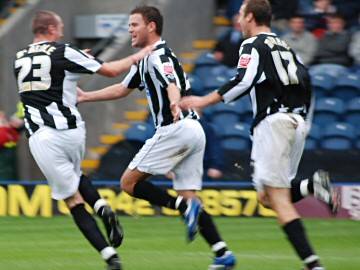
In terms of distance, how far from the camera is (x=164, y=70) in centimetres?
880

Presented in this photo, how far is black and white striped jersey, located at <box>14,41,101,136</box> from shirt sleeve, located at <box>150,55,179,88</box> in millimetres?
481

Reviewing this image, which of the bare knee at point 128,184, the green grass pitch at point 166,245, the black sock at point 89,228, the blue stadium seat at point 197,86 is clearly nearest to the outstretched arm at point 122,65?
the bare knee at point 128,184

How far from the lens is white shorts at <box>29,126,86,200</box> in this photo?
870 centimetres

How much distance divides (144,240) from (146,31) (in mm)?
3154

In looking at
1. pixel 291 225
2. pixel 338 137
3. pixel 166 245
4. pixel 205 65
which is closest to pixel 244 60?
pixel 291 225

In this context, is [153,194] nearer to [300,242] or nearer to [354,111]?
[300,242]

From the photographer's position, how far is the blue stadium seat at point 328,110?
15.2m

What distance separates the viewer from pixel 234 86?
804 cm

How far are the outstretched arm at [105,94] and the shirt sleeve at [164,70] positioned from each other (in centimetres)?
62

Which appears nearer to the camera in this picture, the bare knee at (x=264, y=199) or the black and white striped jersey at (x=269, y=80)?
the black and white striped jersey at (x=269, y=80)

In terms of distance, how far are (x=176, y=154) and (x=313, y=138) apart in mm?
6182

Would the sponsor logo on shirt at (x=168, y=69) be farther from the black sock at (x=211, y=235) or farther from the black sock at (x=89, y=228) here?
the black sock at (x=89, y=228)

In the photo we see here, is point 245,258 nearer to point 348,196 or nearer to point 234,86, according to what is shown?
point 234,86

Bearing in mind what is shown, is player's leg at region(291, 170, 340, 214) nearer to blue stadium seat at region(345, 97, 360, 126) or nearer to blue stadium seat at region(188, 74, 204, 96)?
blue stadium seat at region(345, 97, 360, 126)
